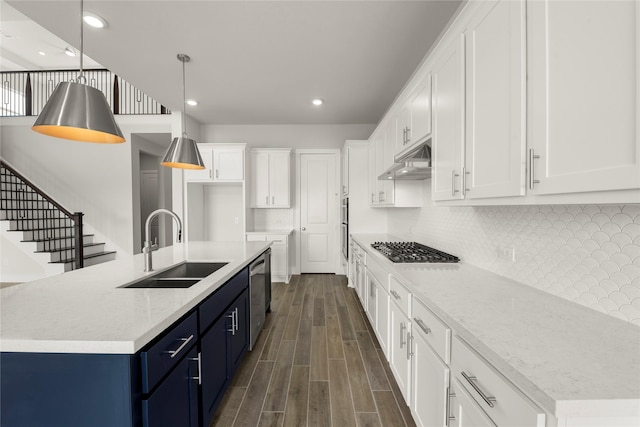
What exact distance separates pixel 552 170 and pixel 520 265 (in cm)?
81

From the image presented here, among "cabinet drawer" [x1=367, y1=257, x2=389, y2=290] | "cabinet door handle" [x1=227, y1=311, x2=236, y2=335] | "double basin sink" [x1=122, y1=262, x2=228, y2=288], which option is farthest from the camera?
"cabinet drawer" [x1=367, y1=257, x2=389, y2=290]

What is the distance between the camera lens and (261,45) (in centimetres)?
287

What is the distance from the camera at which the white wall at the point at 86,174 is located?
18.7ft

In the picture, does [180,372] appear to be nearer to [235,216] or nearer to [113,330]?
[113,330]

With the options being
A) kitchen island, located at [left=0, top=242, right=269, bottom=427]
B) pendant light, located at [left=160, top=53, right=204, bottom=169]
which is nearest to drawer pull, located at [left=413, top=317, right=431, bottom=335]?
kitchen island, located at [left=0, top=242, right=269, bottom=427]

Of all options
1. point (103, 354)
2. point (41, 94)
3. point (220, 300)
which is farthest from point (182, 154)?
point (41, 94)

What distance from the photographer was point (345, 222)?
16.3 feet

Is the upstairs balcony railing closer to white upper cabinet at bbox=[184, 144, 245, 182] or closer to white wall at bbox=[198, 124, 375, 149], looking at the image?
white wall at bbox=[198, 124, 375, 149]

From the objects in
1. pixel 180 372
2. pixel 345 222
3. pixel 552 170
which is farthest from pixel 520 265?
pixel 345 222

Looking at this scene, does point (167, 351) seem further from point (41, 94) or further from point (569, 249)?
point (41, 94)

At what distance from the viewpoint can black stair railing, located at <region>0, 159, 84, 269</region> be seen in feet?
15.5

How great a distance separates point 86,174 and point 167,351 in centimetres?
643

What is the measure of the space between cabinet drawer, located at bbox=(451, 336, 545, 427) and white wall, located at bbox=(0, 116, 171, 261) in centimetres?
650

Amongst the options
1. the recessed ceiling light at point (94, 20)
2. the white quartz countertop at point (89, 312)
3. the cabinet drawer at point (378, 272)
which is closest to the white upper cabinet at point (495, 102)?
the cabinet drawer at point (378, 272)
